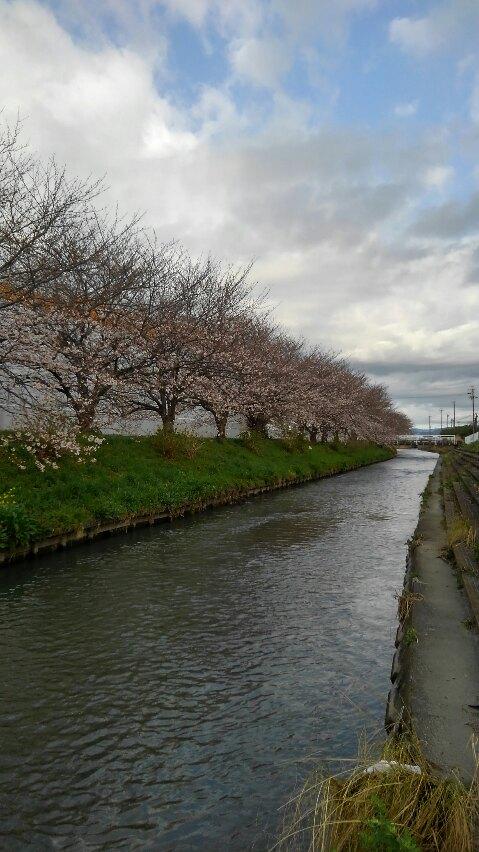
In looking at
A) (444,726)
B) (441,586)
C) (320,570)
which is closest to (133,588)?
(320,570)

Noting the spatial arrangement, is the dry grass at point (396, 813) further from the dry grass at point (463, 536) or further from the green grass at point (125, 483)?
the green grass at point (125, 483)

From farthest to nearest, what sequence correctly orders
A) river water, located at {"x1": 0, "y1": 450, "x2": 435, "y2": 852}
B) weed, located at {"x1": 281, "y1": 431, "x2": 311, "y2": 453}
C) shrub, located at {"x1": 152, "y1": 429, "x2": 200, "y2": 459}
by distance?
weed, located at {"x1": 281, "y1": 431, "x2": 311, "y2": 453} < shrub, located at {"x1": 152, "y1": 429, "x2": 200, "y2": 459} < river water, located at {"x1": 0, "y1": 450, "x2": 435, "y2": 852}

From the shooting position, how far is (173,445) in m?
26.2

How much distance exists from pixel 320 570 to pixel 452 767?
850 cm

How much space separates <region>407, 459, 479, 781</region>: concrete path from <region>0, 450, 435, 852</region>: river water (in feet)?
2.04

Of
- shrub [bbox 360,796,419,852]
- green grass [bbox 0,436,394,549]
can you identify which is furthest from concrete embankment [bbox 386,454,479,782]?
green grass [bbox 0,436,394,549]

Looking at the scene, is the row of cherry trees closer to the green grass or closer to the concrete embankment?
the green grass

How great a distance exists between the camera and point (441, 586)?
10.8 m

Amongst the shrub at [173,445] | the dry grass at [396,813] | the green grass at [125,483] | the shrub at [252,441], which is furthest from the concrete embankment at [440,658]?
the shrub at [252,441]

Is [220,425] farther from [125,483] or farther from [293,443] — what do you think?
[125,483]

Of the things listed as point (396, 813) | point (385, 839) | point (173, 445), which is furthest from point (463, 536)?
point (173, 445)

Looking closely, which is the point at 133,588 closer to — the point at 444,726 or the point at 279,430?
the point at 444,726

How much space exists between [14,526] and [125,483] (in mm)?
6710

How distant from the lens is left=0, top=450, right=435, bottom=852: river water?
4836 millimetres
